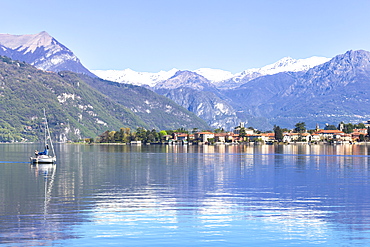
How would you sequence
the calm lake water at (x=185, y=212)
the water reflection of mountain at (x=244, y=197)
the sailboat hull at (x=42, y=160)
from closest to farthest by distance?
the calm lake water at (x=185, y=212)
the water reflection of mountain at (x=244, y=197)
the sailboat hull at (x=42, y=160)

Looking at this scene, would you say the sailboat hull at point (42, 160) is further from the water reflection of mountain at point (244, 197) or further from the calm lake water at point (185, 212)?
the calm lake water at point (185, 212)

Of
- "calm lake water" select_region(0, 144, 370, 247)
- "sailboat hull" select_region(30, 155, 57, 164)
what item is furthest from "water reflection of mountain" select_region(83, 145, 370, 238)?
"sailboat hull" select_region(30, 155, 57, 164)

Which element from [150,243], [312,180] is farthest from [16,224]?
[312,180]

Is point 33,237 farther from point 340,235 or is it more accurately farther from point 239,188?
point 239,188

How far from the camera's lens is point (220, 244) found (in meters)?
32.9

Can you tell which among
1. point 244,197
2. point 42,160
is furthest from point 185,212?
point 42,160

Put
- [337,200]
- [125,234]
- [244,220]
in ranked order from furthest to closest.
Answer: [337,200], [244,220], [125,234]

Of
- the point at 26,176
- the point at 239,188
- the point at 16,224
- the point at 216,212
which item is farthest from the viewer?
the point at 26,176

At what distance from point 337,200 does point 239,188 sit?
13.9 m

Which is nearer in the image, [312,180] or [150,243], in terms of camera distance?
[150,243]

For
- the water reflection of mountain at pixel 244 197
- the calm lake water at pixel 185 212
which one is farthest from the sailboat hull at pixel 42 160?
the calm lake water at pixel 185 212

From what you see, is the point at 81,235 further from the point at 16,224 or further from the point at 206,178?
the point at 206,178

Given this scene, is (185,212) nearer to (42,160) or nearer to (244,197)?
(244,197)

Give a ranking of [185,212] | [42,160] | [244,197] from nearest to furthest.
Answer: [185,212] < [244,197] < [42,160]
